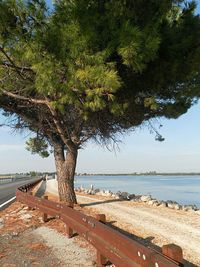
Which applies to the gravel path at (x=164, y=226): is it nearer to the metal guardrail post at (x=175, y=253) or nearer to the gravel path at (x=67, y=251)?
the gravel path at (x=67, y=251)

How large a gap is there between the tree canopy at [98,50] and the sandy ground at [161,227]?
3321 millimetres

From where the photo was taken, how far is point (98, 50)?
1055 cm

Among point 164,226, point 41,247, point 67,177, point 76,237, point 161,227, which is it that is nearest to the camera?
point 41,247

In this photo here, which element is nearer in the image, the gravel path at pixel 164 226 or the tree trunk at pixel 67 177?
the gravel path at pixel 164 226

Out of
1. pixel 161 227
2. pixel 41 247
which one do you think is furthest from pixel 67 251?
pixel 161 227

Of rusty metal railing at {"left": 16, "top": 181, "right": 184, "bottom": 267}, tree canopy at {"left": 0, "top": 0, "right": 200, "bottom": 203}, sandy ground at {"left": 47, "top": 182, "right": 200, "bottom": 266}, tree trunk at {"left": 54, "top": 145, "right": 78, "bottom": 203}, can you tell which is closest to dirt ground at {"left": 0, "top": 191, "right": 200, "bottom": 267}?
sandy ground at {"left": 47, "top": 182, "right": 200, "bottom": 266}

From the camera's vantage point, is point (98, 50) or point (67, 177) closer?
point (98, 50)

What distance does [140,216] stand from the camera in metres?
13.9

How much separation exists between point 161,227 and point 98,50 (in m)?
5.21

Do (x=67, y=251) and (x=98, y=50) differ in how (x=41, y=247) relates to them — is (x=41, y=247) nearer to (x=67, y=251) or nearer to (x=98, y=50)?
(x=67, y=251)

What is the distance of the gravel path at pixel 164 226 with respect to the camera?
31.0 ft

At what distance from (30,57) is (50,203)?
4.12m

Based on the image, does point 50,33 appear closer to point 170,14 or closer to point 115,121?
point 170,14

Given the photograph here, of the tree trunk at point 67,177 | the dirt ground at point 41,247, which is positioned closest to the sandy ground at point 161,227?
the tree trunk at point 67,177
